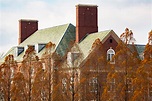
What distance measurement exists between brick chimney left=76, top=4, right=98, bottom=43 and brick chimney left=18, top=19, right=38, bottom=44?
16.8 metres

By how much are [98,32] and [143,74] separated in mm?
21556

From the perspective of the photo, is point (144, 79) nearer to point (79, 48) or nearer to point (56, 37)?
point (79, 48)

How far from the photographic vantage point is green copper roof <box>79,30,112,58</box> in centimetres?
6069

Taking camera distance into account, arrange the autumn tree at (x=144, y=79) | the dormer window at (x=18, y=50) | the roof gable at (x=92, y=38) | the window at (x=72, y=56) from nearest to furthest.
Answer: the autumn tree at (x=144, y=79) → the window at (x=72, y=56) → the roof gable at (x=92, y=38) → the dormer window at (x=18, y=50)

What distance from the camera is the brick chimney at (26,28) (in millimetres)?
81438

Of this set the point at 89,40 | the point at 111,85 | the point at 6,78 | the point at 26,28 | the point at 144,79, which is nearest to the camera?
the point at 144,79

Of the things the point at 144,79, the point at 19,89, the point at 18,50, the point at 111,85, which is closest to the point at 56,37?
the point at 18,50

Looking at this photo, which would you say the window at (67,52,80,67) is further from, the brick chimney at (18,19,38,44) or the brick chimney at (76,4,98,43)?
the brick chimney at (18,19,38,44)

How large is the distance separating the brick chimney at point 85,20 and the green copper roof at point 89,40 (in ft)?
3.89

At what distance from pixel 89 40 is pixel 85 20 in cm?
403

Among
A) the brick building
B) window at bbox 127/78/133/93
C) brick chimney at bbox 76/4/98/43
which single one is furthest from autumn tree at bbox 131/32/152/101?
brick chimney at bbox 76/4/98/43

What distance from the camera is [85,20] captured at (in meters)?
66.1

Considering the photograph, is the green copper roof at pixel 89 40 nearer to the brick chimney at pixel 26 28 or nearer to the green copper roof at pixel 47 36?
the green copper roof at pixel 47 36

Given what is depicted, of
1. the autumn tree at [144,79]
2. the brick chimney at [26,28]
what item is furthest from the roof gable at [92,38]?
the brick chimney at [26,28]
